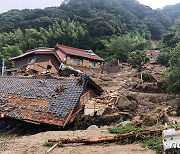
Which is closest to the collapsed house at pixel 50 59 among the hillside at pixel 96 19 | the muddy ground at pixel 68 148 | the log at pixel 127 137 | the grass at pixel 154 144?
the hillside at pixel 96 19

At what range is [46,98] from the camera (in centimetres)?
1306

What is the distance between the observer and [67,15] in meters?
61.3

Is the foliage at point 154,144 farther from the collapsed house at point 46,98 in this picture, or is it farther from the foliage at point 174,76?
the foliage at point 174,76

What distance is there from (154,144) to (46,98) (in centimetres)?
709

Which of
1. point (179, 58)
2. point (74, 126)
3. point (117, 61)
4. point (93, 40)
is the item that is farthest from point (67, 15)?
point (74, 126)

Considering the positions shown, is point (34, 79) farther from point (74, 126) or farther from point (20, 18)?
point (20, 18)

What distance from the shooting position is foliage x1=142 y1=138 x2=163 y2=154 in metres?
6.43

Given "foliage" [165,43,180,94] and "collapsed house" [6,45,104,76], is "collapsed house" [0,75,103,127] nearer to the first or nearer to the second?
"foliage" [165,43,180,94]

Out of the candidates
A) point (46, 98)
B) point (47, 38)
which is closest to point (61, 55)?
point (47, 38)

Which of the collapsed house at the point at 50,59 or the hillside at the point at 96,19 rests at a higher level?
the hillside at the point at 96,19

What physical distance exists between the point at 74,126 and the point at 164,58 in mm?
26289

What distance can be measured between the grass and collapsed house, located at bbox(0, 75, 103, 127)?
4.99m

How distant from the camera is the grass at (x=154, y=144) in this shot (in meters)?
6.43

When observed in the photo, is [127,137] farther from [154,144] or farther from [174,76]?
[174,76]
